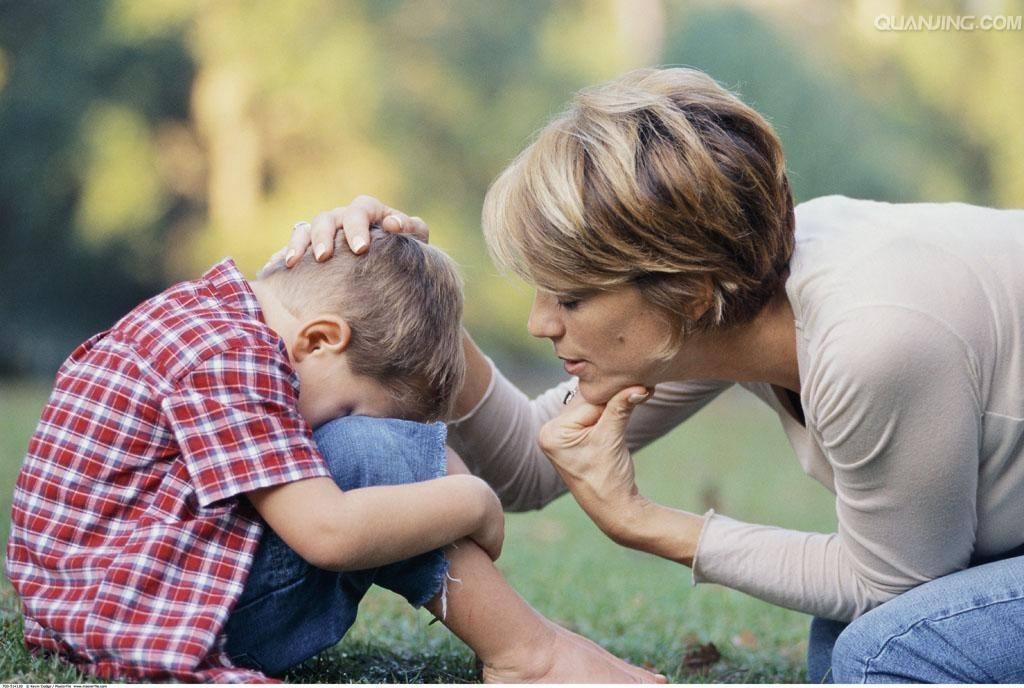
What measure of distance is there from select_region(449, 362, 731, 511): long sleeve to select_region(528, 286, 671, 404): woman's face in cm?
39

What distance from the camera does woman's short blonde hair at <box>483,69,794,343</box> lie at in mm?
1797

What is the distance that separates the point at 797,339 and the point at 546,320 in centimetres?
43

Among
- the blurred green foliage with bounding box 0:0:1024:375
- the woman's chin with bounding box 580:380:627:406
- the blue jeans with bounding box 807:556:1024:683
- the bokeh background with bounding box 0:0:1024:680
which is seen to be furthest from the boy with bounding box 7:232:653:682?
the blurred green foliage with bounding box 0:0:1024:375

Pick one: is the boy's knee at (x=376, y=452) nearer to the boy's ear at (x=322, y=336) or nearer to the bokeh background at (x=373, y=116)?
the boy's ear at (x=322, y=336)

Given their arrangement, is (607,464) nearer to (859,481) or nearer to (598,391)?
(598,391)

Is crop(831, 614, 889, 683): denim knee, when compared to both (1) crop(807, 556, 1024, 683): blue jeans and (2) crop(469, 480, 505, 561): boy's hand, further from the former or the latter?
(2) crop(469, 480, 505, 561): boy's hand

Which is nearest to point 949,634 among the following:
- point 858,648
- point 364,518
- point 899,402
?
point 858,648

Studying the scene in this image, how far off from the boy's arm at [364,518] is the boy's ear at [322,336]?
26 centimetres

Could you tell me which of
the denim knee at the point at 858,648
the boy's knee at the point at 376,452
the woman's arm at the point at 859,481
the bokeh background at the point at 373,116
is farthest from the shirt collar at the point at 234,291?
the bokeh background at the point at 373,116

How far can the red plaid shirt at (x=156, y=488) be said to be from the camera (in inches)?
62.8

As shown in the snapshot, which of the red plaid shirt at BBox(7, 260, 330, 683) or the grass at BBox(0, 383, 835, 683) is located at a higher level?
the red plaid shirt at BBox(7, 260, 330, 683)

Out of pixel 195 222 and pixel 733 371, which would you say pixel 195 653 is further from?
pixel 195 222

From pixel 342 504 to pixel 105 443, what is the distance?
38 centimetres

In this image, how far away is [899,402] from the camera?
1.69 metres
